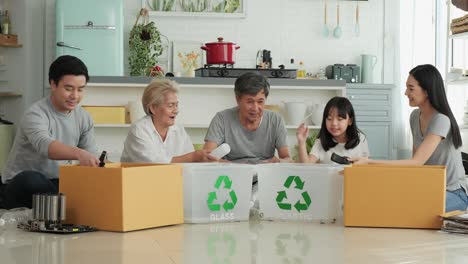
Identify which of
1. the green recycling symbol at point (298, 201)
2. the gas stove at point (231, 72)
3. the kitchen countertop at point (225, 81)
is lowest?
the green recycling symbol at point (298, 201)

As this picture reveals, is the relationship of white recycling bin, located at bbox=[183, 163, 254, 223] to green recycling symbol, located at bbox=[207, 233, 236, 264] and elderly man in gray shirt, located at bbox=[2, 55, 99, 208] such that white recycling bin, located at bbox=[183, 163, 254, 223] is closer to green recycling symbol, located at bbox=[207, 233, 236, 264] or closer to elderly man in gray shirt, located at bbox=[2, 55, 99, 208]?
green recycling symbol, located at bbox=[207, 233, 236, 264]

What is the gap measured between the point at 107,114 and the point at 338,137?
2437 mm

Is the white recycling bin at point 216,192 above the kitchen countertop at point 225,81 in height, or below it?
below

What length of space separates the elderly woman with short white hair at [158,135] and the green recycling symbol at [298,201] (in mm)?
562

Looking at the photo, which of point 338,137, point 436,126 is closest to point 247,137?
point 338,137

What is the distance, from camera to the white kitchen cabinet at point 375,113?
9000 mm

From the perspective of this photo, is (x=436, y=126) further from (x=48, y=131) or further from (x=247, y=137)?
(x=48, y=131)

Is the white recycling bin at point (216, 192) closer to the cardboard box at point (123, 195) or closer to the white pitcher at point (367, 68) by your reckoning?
the cardboard box at point (123, 195)

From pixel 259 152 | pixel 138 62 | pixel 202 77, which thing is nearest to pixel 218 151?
pixel 259 152

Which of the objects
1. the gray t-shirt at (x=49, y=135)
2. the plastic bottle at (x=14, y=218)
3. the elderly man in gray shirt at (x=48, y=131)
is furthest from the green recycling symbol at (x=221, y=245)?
Result: the gray t-shirt at (x=49, y=135)

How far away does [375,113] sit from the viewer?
904 cm

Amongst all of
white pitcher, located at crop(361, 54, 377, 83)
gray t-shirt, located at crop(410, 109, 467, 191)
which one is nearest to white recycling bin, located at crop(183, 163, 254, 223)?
gray t-shirt, located at crop(410, 109, 467, 191)

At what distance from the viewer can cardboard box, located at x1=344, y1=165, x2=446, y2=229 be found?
11.0 ft

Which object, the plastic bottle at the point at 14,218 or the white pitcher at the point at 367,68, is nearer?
the plastic bottle at the point at 14,218
